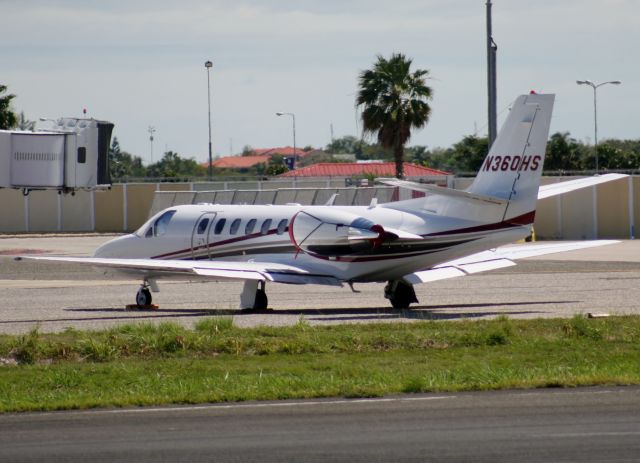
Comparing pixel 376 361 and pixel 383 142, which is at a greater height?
pixel 383 142

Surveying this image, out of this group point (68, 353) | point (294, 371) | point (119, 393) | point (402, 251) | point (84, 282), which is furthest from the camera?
point (84, 282)

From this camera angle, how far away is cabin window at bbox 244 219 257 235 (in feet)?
91.2

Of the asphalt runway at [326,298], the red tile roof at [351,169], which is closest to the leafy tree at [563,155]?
the red tile roof at [351,169]

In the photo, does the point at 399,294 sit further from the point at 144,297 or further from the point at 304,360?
the point at 304,360

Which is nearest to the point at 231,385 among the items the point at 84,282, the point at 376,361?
the point at 376,361

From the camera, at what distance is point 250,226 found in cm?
2784

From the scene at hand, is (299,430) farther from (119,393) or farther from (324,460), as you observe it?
(119,393)

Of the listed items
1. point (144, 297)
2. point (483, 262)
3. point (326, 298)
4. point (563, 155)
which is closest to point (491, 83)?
point (326, 298)

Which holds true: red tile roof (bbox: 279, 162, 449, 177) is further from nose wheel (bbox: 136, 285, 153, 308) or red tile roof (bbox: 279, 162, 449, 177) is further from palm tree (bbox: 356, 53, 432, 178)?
nose wheel (bbox: 136, 285, 153, 308)

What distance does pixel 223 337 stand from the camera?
19125 mm

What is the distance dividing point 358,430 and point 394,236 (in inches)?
523

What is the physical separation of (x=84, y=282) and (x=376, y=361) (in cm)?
2124

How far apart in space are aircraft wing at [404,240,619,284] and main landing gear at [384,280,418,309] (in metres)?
0.47

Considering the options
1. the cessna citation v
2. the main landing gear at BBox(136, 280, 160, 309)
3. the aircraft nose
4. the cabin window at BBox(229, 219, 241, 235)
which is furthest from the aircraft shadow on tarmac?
the aircraft nose
